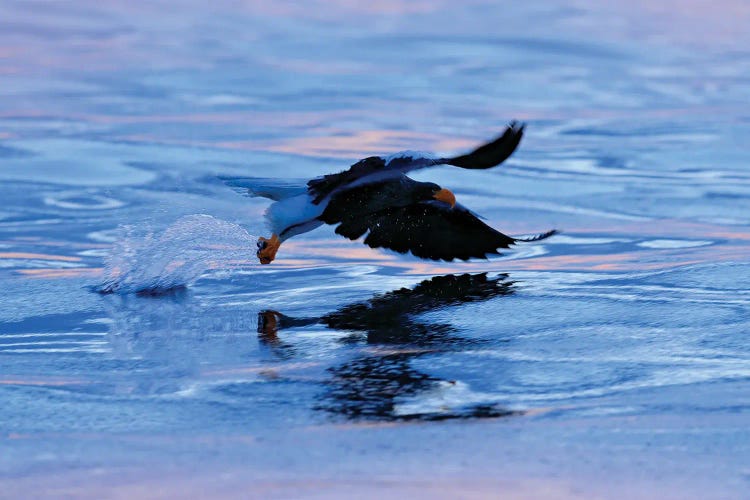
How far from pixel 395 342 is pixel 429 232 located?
1.50m

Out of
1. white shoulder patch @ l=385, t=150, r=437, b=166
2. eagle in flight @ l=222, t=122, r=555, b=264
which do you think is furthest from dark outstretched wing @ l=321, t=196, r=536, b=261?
white shoulder patch @ l=385, t=150, r=437, b=166

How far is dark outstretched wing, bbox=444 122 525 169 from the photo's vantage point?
6.52m

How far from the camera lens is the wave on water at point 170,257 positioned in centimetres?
757

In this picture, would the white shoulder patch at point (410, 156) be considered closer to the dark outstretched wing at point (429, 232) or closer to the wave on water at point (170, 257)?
the dark outstretched wing at point (429, 232)

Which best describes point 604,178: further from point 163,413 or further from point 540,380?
point 163,413

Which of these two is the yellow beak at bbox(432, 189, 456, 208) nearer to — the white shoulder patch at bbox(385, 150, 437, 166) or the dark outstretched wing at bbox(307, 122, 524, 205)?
the dark outstretched wing at bbox(307, 122, 524, 205)

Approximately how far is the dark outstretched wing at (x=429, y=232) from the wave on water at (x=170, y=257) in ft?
2.25

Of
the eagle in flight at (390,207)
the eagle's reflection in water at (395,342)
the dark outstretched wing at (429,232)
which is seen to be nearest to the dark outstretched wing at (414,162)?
the eagle in flight at (390,207)

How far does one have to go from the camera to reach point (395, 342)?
6266 mm

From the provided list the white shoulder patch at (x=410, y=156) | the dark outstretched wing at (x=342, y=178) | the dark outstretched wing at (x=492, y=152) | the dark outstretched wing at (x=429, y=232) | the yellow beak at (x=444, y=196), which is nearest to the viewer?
the dark outstretched wing at (x=492, y=152)

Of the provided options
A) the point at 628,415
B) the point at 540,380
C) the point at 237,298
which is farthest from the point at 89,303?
the point at 628,415

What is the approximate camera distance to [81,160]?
480 inches

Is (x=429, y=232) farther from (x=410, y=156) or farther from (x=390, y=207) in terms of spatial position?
(x=410, y=156)

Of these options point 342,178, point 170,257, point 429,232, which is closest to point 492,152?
point 342,178
